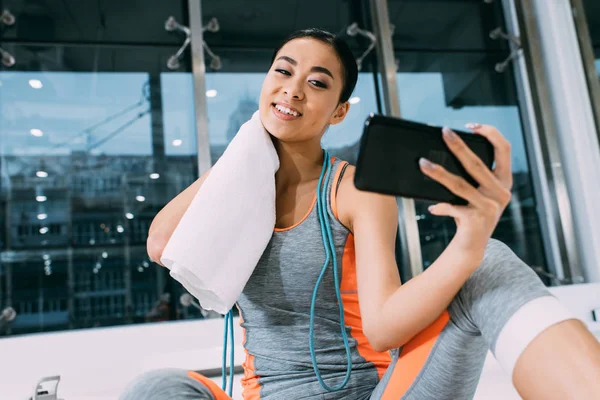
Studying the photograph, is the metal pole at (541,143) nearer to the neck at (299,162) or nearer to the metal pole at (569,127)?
the metal pole at (569,127)

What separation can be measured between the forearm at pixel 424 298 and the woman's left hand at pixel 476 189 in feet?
0.07

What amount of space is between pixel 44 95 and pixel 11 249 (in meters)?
0.76

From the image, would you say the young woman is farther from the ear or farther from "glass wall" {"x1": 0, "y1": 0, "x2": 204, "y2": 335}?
"glass wall" {"x1": 0, "y1": 0, "x2": 204, "y2": 335}

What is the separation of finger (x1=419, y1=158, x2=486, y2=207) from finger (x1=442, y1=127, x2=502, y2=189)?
0.6 inches

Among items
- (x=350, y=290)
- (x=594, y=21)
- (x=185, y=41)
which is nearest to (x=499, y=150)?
(x=350, y=290)

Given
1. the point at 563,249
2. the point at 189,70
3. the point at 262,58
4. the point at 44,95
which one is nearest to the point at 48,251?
the point at 44,95

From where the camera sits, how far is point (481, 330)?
25.9 inches

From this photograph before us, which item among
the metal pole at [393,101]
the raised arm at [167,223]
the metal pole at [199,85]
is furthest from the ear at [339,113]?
the metal pole at [393,101]

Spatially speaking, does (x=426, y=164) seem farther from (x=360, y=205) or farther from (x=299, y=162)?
(x=299, y=162)

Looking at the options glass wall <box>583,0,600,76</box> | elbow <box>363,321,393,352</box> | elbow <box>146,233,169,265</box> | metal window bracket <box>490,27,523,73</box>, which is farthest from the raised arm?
glass wall <box>583,0,600,76</box>

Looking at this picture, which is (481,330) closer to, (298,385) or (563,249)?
(298,385)

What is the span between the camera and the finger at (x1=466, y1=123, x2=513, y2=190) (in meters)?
0.64

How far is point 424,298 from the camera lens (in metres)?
0.68

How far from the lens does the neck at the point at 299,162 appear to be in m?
1.10
